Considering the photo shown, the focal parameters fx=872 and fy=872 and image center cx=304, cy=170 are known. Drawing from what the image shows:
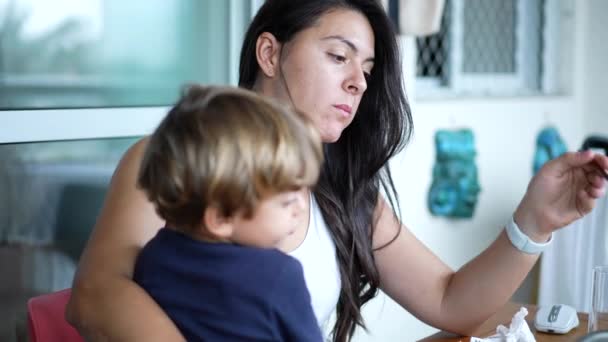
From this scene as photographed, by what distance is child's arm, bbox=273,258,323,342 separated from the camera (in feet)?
3.31

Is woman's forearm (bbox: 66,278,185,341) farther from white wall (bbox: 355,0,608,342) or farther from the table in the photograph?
white wall (bbox: 355,0,608,342)

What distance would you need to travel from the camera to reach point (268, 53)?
1.58 meters

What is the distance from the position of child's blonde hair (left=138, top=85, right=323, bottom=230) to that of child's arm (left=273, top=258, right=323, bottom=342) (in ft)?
0.33

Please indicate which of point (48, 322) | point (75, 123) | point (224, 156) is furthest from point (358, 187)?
point (75, 123)

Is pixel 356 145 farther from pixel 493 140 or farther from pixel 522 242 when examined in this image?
pixel 493 140

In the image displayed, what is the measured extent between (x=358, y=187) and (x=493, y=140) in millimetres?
2000

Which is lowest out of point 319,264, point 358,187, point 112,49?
point 319,264

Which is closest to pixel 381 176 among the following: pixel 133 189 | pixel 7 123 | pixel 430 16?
pixel 133 189

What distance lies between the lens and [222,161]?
94 cm

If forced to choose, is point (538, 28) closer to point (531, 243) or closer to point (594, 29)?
point (594, 29)

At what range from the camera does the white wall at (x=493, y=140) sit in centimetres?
302

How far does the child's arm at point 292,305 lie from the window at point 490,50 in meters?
2.29

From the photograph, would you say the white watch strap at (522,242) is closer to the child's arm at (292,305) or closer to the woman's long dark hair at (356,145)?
the woman's long dark hair at (356,145)

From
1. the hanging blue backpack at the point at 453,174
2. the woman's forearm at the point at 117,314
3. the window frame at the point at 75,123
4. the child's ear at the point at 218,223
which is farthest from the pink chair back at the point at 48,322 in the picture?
the hanging blue backpack at the point at 453,174
